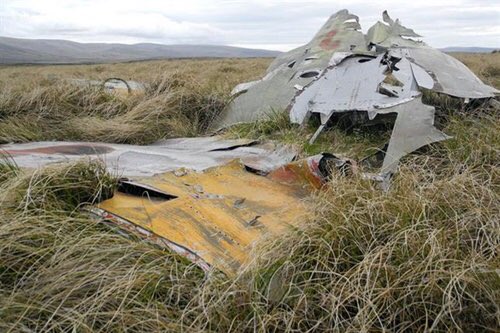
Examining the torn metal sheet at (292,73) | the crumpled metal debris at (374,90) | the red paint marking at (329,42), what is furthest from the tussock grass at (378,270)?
the red paint marking at (329,42)

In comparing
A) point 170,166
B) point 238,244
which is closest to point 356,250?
point 238,244

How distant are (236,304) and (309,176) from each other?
174cm

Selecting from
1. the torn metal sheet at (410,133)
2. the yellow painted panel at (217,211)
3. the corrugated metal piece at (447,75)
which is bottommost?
the yellow painted panel at (217,211)

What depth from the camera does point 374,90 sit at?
543 centimetres

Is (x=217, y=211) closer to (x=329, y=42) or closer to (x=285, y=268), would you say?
(x=285, y=268)

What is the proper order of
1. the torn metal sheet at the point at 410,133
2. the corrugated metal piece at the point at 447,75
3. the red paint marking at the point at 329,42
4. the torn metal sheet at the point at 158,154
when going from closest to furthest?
the torn metal sheet at the point at 410,133 < the torn metal sheet at the point at 158,154 < the corrugated metal piece at the point at 447,75 < the red paint marking at the point at 329,42

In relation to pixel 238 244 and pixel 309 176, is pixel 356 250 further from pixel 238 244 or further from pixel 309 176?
pixel 309 176

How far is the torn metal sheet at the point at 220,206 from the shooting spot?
2.96m

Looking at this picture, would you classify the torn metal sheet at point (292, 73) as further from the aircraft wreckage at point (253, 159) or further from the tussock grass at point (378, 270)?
the tussock grass at point (378, 270)

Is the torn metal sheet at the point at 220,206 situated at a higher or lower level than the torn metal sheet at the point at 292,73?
lower

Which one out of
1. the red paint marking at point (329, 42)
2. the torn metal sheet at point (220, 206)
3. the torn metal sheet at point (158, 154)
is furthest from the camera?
the red paint marking at point (329, 42)

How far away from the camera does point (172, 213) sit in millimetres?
3240

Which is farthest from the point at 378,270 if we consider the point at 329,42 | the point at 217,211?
the point at 329,42

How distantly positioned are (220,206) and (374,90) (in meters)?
2.71
